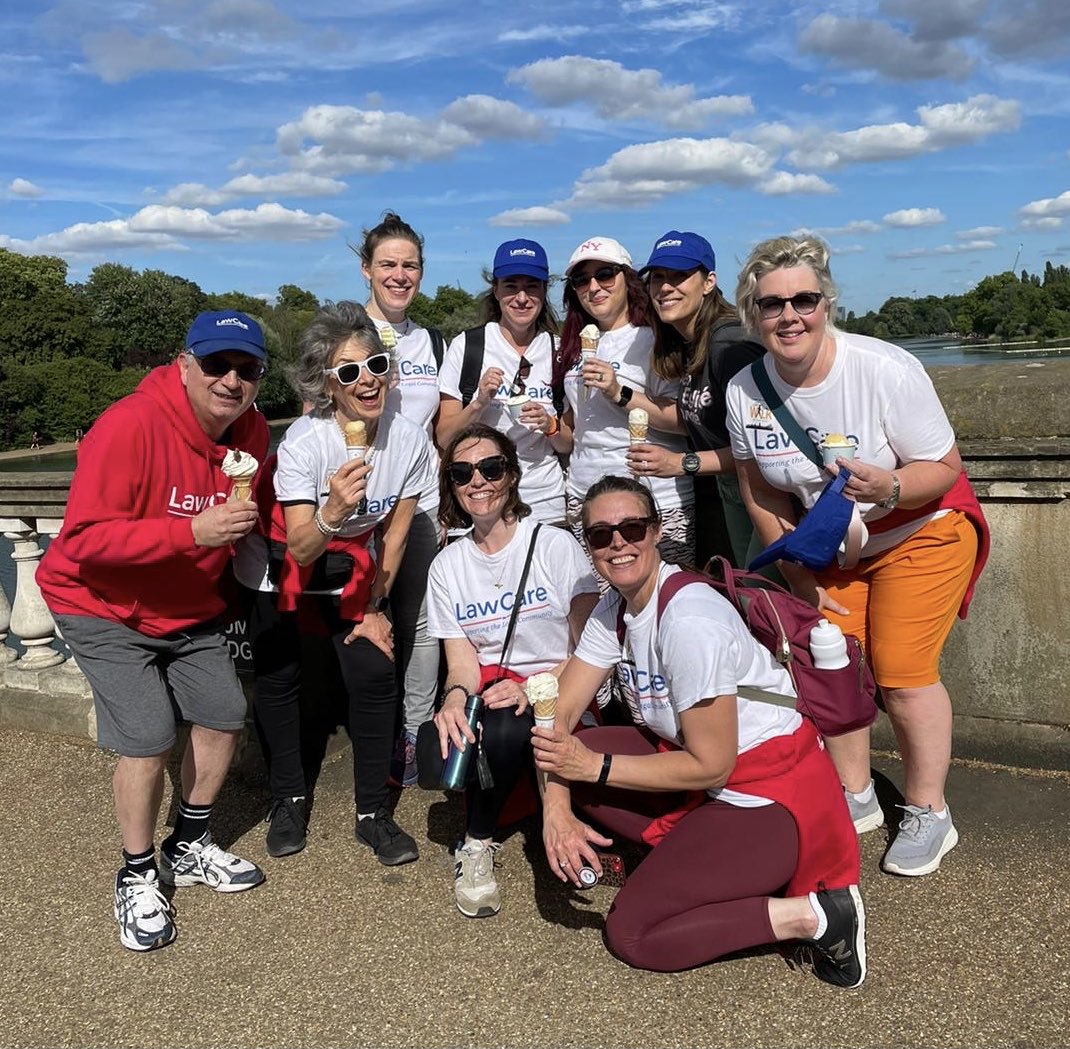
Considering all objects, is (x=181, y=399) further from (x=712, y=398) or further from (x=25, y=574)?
(x=25, y=574)

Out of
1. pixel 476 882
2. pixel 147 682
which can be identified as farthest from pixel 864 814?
pixel 147 682

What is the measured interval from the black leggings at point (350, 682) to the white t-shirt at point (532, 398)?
3.65 ft

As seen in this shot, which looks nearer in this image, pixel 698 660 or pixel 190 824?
pixel 698 660

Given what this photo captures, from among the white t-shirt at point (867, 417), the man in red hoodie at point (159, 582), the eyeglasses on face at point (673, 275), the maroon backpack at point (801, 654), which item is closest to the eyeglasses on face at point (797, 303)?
the white t-shirt at point (867, 417)

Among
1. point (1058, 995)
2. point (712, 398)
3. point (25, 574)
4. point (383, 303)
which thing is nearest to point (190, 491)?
point (383, 303)

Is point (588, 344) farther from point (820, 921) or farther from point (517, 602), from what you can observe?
point (820, 921)

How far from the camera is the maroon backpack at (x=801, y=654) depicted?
10.2 ft

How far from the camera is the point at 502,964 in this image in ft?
10.4

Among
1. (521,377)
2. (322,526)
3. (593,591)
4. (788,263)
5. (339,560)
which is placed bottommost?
(593,591)

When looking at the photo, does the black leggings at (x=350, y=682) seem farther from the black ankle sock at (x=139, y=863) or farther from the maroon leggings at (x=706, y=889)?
the maroon leggings at (x=706, y=889)

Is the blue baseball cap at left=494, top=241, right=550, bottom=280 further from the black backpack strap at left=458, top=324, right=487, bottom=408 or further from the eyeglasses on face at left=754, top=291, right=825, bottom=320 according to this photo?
the eyeglasses on face at left=754, top=291, right=825, bottom=320

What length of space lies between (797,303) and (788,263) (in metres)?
0.16

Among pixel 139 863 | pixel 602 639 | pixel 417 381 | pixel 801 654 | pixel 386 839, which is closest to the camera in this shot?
pixel 801 654

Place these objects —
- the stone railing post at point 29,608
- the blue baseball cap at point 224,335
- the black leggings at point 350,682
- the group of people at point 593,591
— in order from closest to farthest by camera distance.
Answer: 1. the group of people at point 593,591
2. the blue baseball cap at point 224,335
3. the black leggings at point 350,682
4. the stone railing post at point 29,608
